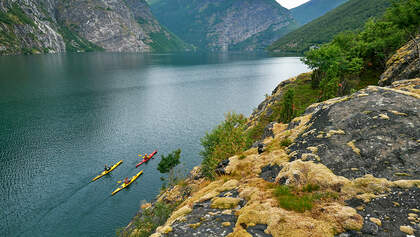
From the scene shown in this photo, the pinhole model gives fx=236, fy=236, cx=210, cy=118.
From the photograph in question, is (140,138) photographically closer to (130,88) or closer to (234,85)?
(130,88)

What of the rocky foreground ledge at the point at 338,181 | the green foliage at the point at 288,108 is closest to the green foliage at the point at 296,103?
the green foliage at the point at 288,108

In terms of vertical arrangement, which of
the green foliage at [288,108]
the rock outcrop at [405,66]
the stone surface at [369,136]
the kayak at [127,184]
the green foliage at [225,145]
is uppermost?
the rock outcrop at [405,66]

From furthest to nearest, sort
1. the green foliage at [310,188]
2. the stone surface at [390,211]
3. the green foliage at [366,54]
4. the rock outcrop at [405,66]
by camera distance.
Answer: the green foliage at [366,54] → the rock outcrop at [405,66] → the green foliage at [310,188] → the stone surface at [390,211]

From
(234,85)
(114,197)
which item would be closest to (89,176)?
(114,197)

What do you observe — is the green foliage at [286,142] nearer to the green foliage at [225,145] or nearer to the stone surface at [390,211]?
the green foliage at [225,145]

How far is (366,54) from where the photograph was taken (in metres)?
67.4

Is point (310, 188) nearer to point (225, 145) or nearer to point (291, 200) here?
point (291, 200)

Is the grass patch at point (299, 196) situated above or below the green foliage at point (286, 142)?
below

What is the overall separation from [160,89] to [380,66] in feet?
443

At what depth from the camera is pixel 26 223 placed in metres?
48.9

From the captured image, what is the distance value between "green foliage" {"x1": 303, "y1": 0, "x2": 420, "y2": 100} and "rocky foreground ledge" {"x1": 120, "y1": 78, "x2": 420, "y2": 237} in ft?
108

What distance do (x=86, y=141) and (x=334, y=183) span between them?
282 ft

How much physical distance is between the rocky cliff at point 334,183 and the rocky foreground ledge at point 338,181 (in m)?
0.05

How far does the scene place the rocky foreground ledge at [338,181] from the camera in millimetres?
12805
